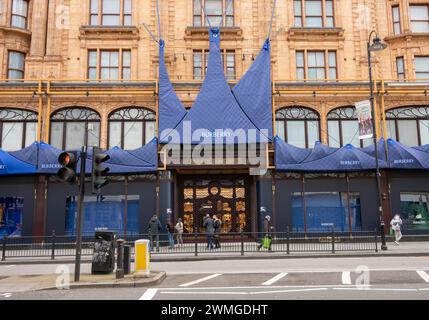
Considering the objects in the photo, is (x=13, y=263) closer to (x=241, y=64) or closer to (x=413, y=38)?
(x=241, y=64)

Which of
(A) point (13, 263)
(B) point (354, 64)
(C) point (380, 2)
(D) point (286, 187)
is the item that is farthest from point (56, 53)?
(C) point (380, 2)

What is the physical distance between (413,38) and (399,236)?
45.7ft

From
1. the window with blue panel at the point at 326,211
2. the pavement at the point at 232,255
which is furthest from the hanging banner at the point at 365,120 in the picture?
the pavement at the point at 232,255

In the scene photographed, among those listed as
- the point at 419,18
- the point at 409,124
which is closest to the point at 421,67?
the point at 419,18

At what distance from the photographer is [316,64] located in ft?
92.9

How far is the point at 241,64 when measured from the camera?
27844 mm

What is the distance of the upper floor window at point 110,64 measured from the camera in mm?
27672

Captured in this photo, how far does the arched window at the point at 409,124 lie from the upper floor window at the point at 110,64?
662 inches

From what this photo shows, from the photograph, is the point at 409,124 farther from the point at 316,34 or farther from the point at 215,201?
the point at 215,201

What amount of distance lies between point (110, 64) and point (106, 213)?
32.3ft

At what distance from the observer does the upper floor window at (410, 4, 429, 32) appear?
29.0 m

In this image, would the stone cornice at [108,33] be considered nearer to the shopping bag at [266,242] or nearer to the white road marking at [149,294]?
the shopping bag at [266,242]

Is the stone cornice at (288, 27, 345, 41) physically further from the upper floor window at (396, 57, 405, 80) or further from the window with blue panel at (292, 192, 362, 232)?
the window with blue panel at (292, 192, 362, 232)

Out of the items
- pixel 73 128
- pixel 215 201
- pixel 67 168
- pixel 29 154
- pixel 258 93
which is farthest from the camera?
pixel 215 201
